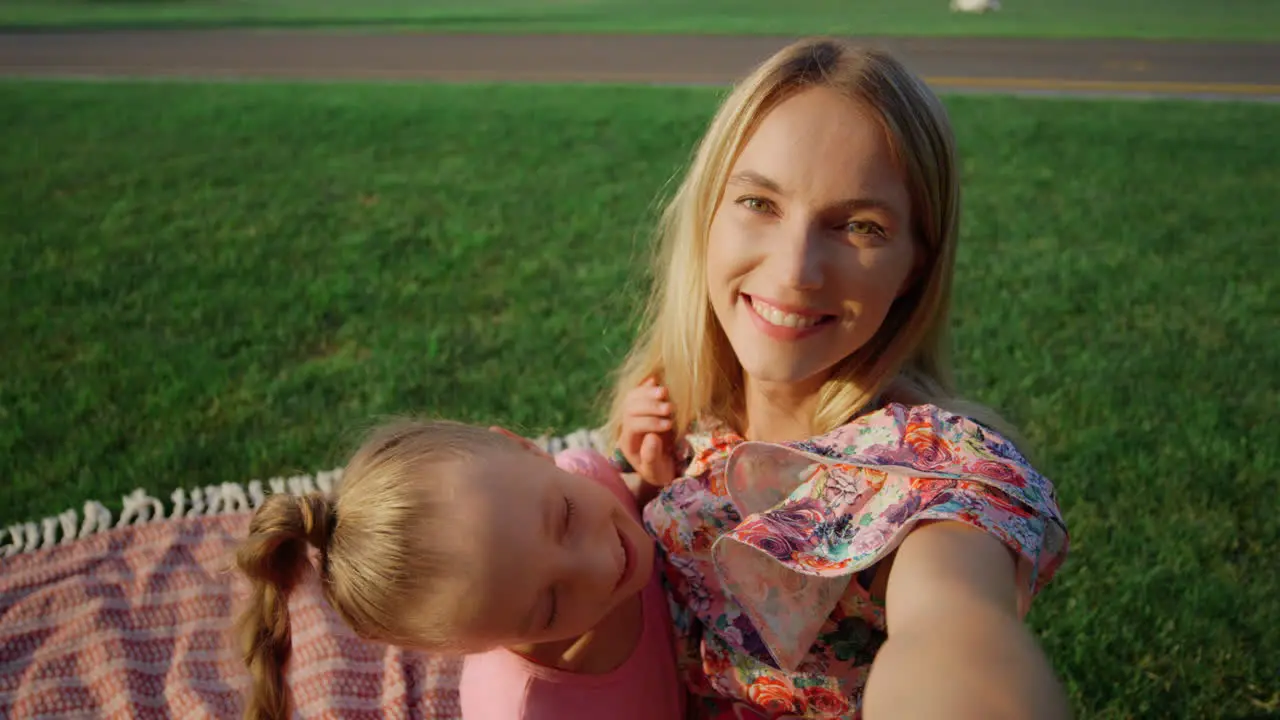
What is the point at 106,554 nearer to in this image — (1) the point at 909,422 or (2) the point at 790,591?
(2) the point at 790,591

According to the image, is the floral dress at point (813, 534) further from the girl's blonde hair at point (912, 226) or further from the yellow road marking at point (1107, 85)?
the yellow road marking at point (1107, 85)

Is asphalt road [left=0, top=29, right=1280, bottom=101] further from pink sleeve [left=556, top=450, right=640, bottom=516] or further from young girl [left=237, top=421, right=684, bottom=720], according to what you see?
A: young girl [left=237, top=421, right=684, bottom=720]

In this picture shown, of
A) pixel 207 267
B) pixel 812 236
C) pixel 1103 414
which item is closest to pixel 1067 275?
pixel 1103 414

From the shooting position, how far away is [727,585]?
1.82m

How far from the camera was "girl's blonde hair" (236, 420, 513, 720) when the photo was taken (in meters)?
1.73

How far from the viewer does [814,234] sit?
1772mm

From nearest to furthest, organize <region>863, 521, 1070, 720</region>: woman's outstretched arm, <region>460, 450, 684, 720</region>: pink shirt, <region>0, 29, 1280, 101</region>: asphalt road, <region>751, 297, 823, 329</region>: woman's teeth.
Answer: <region>863, 521, 1070, 720</region>: woman's outstretched arm, <region>751, 297, 823, 329</region>: woman's teeth, <region>460, 450, 684, 720</region>: pink shirt, <region>0, 29, 1280, 101</region>: asphalt road

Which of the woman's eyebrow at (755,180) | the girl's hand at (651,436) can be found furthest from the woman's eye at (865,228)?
the girl's hand at (651,436)

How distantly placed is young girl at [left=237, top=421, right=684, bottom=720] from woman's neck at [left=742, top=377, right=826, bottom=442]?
347 mm

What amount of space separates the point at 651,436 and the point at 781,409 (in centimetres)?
33

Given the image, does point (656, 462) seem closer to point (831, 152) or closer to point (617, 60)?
point (831, 152)

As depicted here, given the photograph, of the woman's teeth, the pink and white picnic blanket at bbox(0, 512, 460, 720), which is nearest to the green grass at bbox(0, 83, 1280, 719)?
the pink and white picnic blanket at bbox(0, 512, 460, 720)

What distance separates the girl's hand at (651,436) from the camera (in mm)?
2318

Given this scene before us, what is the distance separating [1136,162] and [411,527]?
21.0 feet
